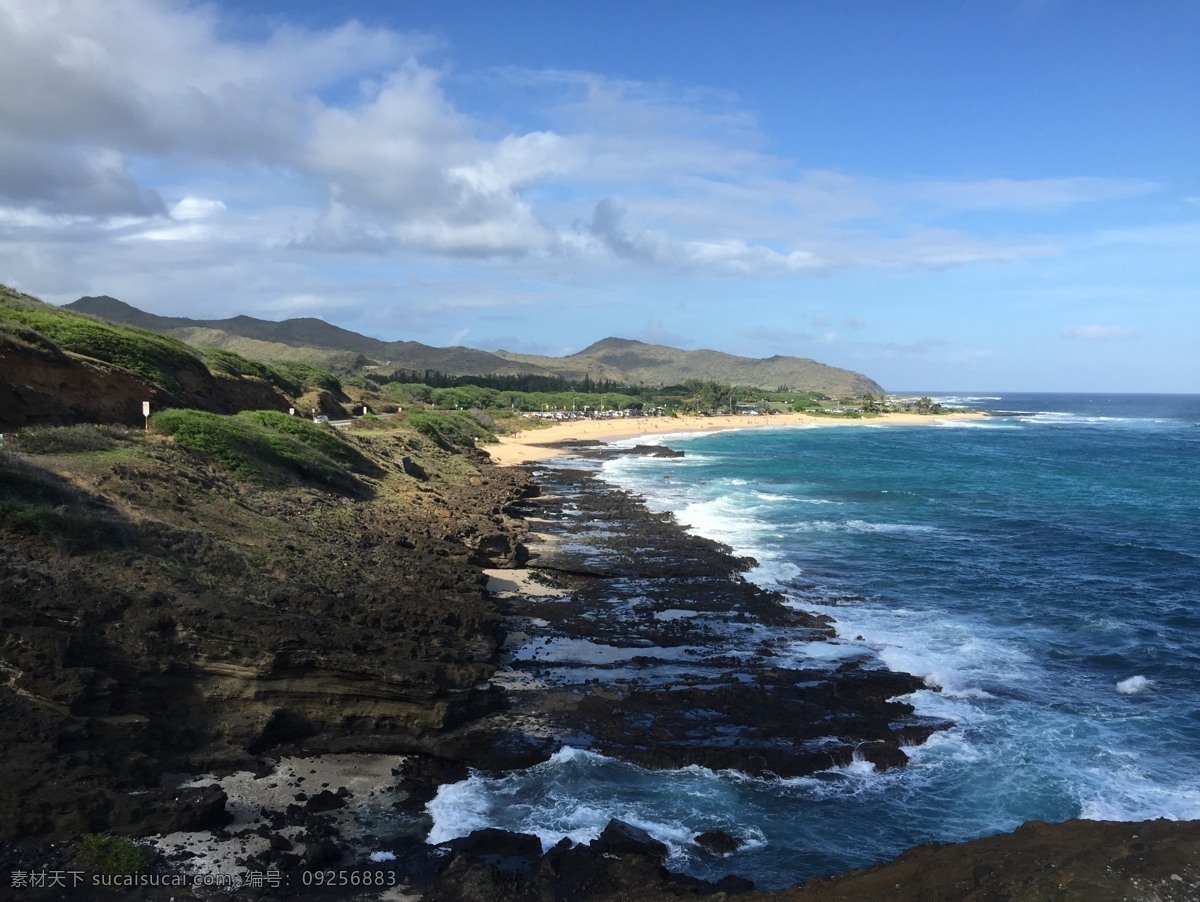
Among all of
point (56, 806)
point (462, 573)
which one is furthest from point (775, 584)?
point (56, 806)

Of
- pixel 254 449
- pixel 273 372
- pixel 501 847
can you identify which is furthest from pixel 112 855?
pixel 273 372

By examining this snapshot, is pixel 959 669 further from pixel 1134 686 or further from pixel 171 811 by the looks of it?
pixel 171 811

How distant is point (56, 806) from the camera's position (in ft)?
31.0

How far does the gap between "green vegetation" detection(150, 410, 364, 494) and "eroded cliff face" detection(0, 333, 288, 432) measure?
1.53 metres

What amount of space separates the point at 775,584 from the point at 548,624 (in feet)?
27.9

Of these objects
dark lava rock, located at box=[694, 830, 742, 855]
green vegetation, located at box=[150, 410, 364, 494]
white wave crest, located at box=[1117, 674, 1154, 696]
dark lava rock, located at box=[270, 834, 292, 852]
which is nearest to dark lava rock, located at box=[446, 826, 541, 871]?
dark lava rock, located at box=[270, 834, 292, 852]

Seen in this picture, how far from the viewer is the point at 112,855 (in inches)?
362

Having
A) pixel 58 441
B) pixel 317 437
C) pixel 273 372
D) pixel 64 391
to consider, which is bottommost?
pixel 317 437

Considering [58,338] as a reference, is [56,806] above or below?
below

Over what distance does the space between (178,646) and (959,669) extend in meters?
16.0

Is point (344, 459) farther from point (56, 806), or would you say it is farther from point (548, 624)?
point (56, 806)

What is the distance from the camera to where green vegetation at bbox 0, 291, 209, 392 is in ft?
88.1

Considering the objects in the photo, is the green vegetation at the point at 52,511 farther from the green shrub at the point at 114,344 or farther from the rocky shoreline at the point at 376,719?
the green shrub at the point at 114,344

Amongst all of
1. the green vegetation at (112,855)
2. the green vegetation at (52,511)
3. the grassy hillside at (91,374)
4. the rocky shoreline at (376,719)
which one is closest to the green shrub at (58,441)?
the rocky shoreline at (376,719)
